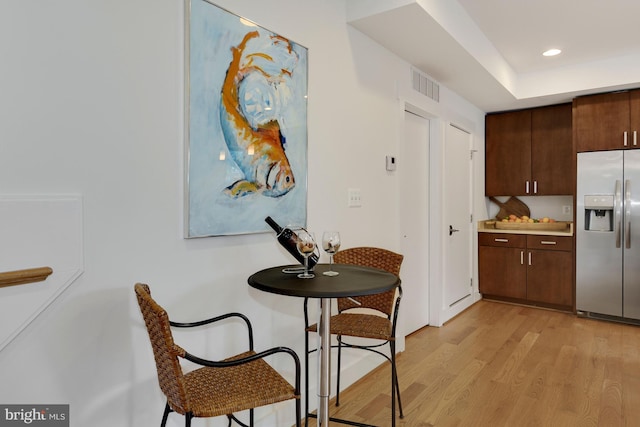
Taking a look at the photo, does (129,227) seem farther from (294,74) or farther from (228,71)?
(294,74)

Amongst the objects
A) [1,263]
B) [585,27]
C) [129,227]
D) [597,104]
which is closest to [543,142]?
[597,104]

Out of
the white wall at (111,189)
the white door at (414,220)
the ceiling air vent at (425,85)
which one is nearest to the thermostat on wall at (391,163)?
the white door at (414,220)

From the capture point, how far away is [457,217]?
4.58 m

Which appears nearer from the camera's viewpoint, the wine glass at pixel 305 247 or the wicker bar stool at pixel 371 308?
the wine glass at pixel 305 247

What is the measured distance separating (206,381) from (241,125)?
115 centimetres

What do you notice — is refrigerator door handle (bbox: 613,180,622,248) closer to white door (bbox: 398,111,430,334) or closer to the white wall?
white door (bbox: 398,111,430,334)

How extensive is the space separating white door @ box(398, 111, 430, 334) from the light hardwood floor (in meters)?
0.29

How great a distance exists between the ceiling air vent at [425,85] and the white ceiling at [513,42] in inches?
2.3

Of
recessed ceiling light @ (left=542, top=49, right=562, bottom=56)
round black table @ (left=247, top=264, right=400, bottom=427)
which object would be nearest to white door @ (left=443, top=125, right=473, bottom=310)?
recessed ceiling light @ (left=542, top=49, right=562, bottom=56)

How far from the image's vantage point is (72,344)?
1374mm

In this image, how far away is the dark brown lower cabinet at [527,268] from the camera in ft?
15.3

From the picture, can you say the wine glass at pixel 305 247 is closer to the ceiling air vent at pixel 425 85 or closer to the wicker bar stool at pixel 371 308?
the wicker bar stool at pixel 371 308

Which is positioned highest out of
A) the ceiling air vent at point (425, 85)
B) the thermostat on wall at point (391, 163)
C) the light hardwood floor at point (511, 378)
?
the ceiling air vent at point (425, 85)

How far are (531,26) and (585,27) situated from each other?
0.49 meters
